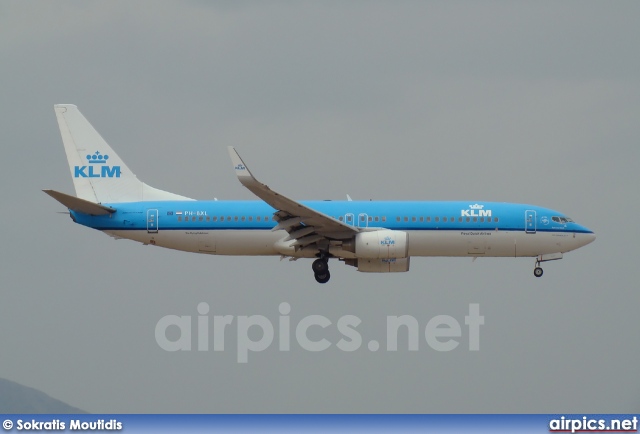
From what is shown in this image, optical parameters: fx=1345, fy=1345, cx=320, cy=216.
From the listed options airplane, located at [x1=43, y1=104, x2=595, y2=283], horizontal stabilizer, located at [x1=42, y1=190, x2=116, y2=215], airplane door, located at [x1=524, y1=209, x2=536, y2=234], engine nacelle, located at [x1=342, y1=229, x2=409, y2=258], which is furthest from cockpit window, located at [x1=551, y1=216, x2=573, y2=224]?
horizontal stabilizer, located at [x1=42, y1=190, x2=116, y2=215]

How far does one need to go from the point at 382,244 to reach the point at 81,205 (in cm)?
1527

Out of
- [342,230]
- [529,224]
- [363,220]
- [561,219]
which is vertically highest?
[561,219]

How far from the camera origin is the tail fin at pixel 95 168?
70375 millimetres

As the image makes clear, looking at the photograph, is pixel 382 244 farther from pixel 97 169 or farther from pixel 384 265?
pixel 97 169

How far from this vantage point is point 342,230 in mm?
65375

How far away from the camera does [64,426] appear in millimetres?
46844

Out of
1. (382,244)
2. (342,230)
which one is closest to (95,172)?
(342,230)

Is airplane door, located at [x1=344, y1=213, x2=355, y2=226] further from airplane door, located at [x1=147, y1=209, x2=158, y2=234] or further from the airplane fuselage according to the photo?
airplane door, located at [x1=147, y1=209, x2=158, y2=234]

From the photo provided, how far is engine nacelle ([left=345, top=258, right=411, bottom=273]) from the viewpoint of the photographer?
67.4 meters

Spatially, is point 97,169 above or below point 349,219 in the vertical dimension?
above

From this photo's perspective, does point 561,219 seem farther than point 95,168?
No

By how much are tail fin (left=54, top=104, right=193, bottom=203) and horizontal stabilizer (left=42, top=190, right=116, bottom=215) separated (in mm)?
2657

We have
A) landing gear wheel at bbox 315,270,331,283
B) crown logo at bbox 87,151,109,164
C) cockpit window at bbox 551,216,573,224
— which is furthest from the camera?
crown logo at bbox 87,151,109,164

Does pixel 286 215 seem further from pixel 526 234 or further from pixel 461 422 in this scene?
pixel 461 422
